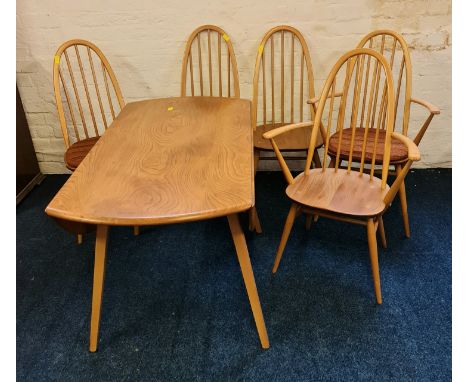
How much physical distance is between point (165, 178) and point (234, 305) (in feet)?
2.22

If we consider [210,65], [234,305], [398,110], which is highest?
[210,65]

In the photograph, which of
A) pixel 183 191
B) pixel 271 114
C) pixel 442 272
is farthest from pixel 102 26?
pixel 442 272

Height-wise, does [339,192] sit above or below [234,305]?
above

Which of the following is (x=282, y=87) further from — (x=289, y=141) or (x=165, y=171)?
(x=165, y=171)

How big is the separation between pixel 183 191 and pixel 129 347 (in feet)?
2.32

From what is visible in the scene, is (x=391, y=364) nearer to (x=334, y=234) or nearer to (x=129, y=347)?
(x=334, y=234)

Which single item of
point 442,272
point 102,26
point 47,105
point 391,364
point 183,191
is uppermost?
point 102,26

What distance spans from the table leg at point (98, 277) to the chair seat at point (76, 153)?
2.15 feet

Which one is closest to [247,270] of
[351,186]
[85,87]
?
[351,186]

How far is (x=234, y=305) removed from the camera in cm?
164

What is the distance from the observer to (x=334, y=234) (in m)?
2.04

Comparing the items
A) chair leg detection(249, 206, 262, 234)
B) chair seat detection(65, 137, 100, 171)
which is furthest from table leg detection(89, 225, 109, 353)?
chair leg detection(249, 206, 262, 234)

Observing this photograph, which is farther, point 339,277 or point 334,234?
point 334,234

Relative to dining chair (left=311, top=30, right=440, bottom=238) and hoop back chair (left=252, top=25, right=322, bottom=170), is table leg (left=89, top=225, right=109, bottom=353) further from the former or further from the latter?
dining chair (left=311, top=30, right=440, bottom=238)
